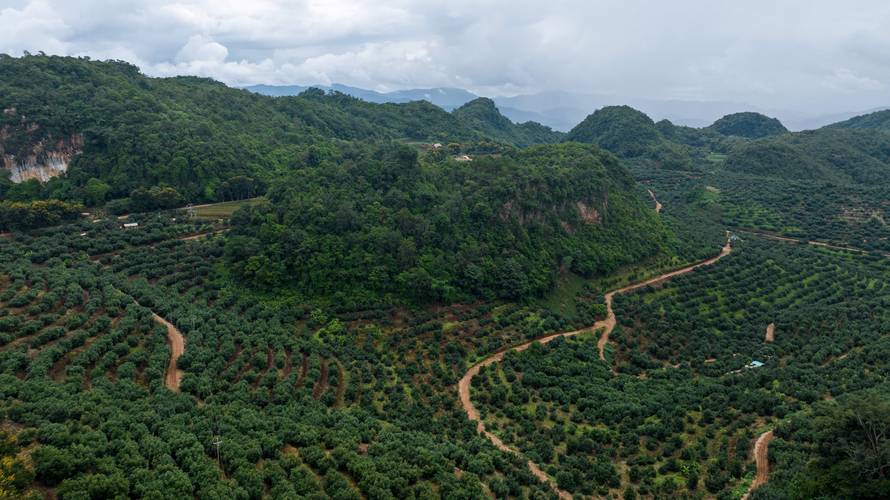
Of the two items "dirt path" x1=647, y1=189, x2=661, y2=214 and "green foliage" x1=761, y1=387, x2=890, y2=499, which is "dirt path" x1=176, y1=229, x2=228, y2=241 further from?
"dirt path" x1=647, y1=189, x2=661, y2=214

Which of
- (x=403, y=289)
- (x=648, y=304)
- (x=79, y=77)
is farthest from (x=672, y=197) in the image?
(x=79, y=77)

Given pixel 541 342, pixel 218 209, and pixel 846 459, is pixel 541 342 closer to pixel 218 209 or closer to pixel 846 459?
pixel 846 459

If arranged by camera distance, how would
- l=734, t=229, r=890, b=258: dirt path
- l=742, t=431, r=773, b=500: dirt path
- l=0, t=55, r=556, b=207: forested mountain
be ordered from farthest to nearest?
1. l=734, t=229, r=890, b=258: dirt path
2. l=0, t=55, r=556, b=207: forested mountain
3. l=742, t=431, r=773, b=500: dirt path

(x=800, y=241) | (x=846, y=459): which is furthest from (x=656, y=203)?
(x=846, y=459)

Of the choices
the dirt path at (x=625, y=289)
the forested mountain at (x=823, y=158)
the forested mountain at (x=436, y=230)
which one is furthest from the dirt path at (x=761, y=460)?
the forested mountain at (x=823, y=158)

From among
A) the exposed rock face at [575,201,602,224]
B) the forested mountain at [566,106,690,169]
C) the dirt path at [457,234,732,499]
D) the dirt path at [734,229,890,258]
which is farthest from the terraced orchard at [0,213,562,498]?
the forested mountain at [566,106,690,169]

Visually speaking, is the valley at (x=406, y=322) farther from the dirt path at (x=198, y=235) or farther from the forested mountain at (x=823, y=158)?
the forested mountain at (x=823, y=158)
